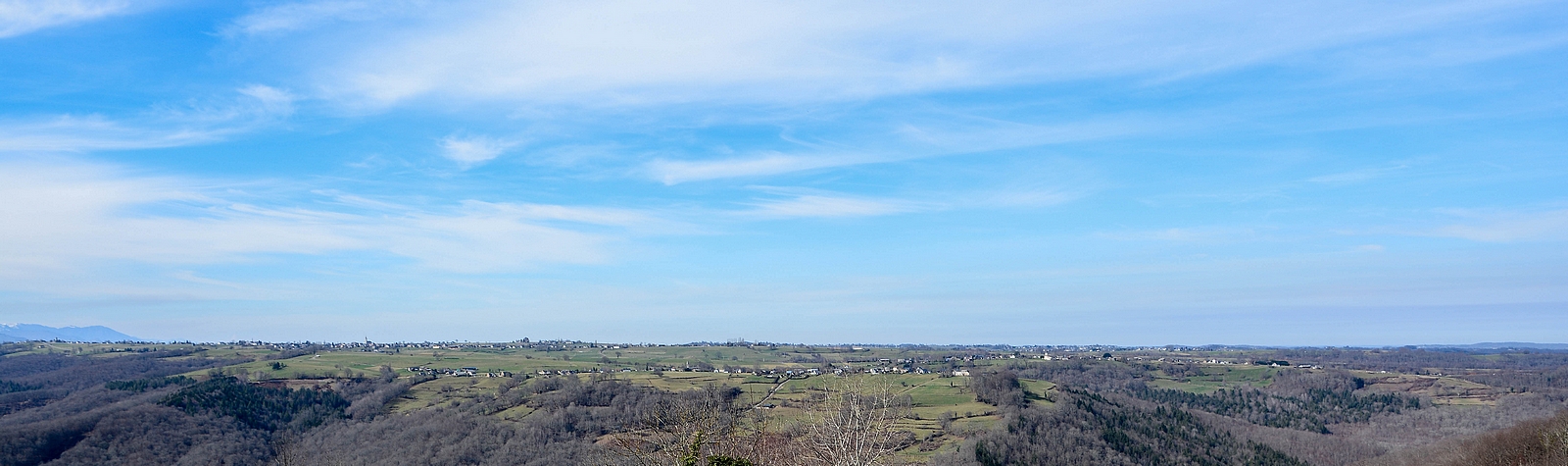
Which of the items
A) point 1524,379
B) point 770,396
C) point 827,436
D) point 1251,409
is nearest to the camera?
point 827,436

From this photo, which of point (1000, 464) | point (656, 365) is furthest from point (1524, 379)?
point (656, 365)

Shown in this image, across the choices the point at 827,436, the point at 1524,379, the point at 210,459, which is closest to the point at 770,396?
the point at 210,459

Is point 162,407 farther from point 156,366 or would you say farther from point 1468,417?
point 1468,417

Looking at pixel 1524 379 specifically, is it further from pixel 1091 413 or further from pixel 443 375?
pixel 443 375

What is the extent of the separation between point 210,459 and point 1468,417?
191085 mm

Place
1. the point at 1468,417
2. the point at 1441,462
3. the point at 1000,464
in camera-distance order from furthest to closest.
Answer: the point at 1468,417 < the point at 1000,464 < the point at 1441,462

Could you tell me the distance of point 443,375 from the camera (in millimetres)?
169000

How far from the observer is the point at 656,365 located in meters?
199

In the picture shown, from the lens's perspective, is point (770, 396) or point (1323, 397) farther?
point (1323, 397)

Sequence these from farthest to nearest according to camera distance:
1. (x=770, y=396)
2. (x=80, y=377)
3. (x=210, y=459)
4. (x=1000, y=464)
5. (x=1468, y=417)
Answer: (x=80, y=377)
(x=1468, y=417)
(x=770, y=396)
(x=210, y=459)
(x=1000, y=464)

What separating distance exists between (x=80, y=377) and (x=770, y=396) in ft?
497

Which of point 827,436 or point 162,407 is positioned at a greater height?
point 827,436

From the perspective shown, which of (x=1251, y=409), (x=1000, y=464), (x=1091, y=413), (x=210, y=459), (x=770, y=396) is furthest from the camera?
(x=1251, y=409)

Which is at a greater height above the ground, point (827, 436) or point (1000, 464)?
point (827, 436)
